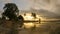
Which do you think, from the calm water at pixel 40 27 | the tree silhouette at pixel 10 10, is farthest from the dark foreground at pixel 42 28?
the tree silhouette at pixel 10 10

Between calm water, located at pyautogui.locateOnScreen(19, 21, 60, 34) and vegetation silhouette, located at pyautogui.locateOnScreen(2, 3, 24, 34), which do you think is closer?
vegetation silhouette, located at pyautogui.locateOnScreen(2, 3, 24, 34)

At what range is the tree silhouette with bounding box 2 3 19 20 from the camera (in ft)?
5.67

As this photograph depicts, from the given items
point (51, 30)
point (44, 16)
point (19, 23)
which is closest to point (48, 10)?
point (44, 16)

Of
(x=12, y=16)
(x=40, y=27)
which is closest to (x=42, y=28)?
(x=40, y=27)

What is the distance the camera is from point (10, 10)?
1.73 metres

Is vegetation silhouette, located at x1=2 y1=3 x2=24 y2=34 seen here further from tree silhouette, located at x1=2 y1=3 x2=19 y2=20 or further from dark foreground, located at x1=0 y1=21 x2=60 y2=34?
dark foreground, located at x1=0 y1=21 x2=60 y2=34

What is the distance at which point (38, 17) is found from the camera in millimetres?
2080

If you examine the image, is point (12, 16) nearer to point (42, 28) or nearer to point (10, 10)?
point (10, 10)

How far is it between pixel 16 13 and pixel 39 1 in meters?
0.35

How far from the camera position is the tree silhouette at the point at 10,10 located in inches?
68.1

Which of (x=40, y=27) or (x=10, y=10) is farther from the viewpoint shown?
(x=40, y=27)

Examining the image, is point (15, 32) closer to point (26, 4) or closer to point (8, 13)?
point (8, 13)

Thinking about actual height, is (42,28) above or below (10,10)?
below

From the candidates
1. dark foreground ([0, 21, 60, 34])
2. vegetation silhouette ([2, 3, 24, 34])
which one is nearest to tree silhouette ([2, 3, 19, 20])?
vegetation silhouette ([2, 3, 24, 34])
